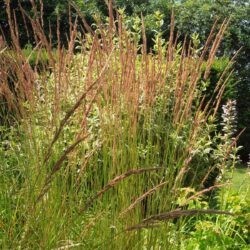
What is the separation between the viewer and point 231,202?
448 centimetres

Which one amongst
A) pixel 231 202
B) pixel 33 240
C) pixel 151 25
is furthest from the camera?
pixel 151 25

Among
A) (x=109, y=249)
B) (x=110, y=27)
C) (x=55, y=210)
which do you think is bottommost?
(x=109, y=249)

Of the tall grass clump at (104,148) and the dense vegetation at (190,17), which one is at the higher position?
the tall grass clump at (104,148)

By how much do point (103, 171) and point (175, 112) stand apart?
0.47 meters

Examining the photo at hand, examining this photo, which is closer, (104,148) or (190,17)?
(104,148)

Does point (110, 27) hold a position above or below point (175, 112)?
above

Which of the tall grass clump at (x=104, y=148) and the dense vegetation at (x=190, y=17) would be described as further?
the dense vegetation at (x=190, y=17)

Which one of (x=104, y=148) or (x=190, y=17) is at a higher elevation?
(x=104, y=148)

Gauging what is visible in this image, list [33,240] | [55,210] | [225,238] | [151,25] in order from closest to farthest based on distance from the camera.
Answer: [33,240] → [55,210] → [225,238] → [151,25]

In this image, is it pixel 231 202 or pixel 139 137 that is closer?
pixel 139 137

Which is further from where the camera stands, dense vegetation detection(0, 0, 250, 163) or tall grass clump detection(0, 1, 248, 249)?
dense vegetation detection(0, 0, 250, 163)

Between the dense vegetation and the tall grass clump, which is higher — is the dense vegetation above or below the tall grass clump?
below

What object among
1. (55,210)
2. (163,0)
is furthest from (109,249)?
(163,0)

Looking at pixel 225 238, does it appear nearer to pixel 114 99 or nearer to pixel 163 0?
pixel 114 99
